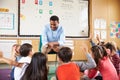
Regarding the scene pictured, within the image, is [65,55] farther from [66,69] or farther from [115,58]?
[115,58]

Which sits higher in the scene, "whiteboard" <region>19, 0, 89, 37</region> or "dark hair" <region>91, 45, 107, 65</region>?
"whiteboard" <region>19, 0, 89, 37</region>

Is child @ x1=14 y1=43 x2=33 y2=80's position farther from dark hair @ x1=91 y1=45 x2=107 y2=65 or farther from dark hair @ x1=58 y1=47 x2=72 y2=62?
dark hair @ x1=91 y1=45 x2=107 y2=65

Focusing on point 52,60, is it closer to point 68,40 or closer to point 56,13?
point 68,40

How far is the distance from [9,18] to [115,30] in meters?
2.83

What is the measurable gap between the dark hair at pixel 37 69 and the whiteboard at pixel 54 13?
9.84 ft

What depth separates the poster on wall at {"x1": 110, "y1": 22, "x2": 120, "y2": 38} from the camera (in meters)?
5.83

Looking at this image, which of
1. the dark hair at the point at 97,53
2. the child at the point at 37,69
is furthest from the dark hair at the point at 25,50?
the dark hair at the point at 97,53

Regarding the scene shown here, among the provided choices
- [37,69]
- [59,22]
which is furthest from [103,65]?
[59,22]

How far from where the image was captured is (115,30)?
5.87m

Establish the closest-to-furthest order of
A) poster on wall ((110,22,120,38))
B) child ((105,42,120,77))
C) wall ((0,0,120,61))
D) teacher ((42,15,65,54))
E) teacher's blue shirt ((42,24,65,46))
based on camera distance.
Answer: child ((105,42,120,77)) → teacher ((42,15,65,54)) → teacher's blue shirt ((42,24,65,46)) → wall ((0,0,120,61)) → poster on wall ((110,22,120,38))

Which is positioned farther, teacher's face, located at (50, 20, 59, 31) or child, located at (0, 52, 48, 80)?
teacher's face, located at (50, 20, 59, 31)

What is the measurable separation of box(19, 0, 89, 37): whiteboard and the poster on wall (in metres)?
0.72

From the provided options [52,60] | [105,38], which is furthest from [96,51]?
[105,38]

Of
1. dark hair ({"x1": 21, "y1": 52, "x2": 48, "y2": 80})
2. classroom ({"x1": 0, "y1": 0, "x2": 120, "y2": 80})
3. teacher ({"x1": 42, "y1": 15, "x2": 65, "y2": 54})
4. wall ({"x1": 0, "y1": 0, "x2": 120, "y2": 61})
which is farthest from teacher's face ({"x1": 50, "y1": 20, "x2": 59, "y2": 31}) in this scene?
wall ({"x1": 0, "y1": 0, "x2": 120, "y2": 61})
